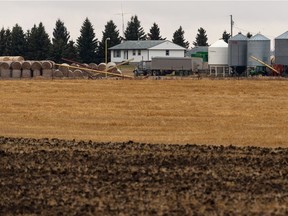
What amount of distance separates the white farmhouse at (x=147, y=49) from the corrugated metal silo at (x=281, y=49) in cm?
4772

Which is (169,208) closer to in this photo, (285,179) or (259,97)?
(285,179)

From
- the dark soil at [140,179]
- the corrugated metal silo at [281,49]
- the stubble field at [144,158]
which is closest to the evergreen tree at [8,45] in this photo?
the corrugated metal silo at [281,49]

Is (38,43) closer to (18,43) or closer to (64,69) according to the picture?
(18,43)

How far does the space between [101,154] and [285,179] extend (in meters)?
6.15

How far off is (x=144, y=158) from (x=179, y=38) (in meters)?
138

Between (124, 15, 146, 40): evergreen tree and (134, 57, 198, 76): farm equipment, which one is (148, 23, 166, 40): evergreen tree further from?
(134, 57, 198, 76): farm equipment

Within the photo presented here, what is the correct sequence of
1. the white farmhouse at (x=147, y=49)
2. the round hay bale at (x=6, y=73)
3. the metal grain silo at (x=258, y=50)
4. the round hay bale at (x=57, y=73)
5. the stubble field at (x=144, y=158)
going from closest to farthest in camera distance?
the stubble field at (x=144, y=158)
the round hay bale at (x=57, y=73)
the round hay bale at (x=6, y=73)
the metal grain silo at (x=258, y=50)
the white farmhouse at (x=147, y=49)

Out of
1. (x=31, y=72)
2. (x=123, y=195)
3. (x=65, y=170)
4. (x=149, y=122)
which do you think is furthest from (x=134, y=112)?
(x=31, y=72)

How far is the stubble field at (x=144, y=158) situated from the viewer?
50.7ft

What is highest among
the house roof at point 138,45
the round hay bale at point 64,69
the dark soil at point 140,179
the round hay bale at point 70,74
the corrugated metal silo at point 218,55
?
the house roof at point 138,45

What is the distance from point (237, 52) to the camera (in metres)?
92.8

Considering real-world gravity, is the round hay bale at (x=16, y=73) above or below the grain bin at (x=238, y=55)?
below

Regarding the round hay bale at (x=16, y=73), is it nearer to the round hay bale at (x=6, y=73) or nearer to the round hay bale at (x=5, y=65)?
the round hay bale at (x=6, y=73)

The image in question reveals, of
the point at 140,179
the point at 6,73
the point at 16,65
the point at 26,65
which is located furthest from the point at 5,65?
the point at 140,179
